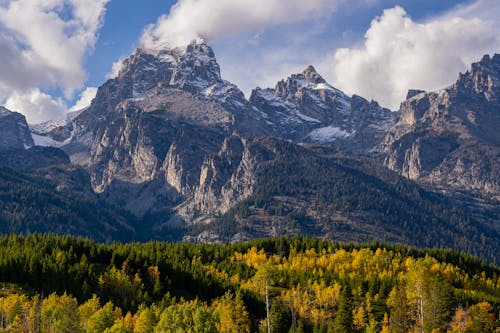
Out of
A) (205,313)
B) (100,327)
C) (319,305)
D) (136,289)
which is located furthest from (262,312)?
(100,327)

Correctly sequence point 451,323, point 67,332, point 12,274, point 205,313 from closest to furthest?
1. point 67,332
2. point 205,313
3. point 451,323
4. point 12,274

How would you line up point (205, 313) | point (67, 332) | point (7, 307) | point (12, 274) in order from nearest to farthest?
point (67, 332), point (205, 313), point (7, 307), point (12, 274)

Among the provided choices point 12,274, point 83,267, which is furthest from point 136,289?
point 12,274

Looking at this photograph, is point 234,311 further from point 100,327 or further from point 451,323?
point 451,323

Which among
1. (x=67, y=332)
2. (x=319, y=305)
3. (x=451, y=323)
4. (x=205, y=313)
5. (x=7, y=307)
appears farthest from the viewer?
(x=319, y=305)

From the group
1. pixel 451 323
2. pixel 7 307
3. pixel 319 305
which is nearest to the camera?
pixel 7 307

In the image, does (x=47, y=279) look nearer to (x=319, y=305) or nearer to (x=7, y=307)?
(x=7, y=307)

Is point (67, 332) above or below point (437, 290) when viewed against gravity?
below

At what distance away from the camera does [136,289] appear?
194 m

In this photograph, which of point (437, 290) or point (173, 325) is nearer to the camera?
point (173, 325)

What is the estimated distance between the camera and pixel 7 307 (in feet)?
492

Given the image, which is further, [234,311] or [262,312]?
[262,312]

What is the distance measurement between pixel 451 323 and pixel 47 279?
4556 inches

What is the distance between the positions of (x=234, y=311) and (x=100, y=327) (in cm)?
3093
